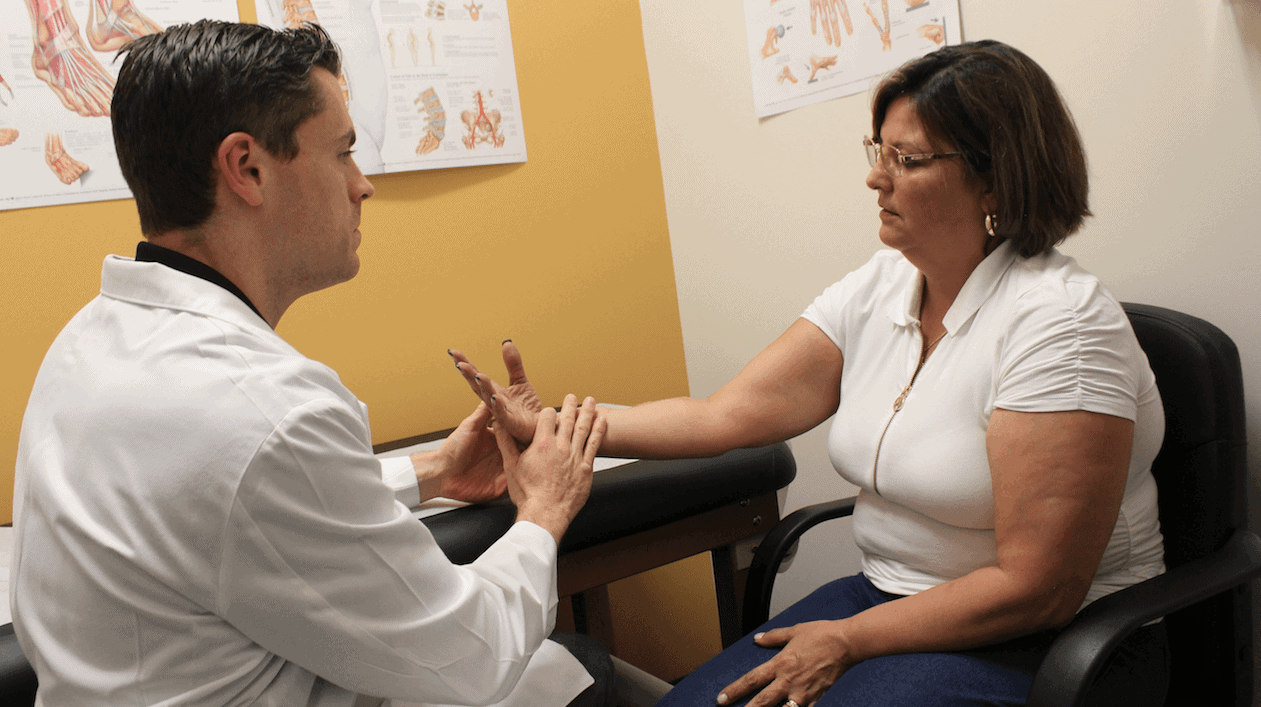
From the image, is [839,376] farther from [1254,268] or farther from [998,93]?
[1254,268]

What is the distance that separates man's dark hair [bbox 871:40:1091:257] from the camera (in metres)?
1.25

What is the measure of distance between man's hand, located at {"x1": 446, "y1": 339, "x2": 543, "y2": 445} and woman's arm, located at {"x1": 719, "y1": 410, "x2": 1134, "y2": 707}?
571mm

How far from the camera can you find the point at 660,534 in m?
1.56

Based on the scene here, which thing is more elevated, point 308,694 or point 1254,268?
point 1254,268

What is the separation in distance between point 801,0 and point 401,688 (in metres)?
1.75

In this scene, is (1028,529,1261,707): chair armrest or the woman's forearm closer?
(1028,529,1261,707): chair armrest

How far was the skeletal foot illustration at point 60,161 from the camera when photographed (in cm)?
176

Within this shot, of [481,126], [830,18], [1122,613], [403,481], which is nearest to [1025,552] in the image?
[1122,613]

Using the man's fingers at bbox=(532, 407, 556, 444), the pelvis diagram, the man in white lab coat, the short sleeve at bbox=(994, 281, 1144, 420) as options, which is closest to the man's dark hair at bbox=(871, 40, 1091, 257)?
the short sleeve at bbox=(994, 281, 1144, 420)

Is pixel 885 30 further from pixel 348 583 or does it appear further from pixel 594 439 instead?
pixel 348 583

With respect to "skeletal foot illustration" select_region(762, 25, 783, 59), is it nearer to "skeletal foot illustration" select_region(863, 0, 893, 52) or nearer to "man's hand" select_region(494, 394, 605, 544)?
"skeletal foot illustration" select_region(863, 0, 893, 52)

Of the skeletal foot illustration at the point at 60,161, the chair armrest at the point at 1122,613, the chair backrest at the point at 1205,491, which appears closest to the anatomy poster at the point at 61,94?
the skeletal foot illustration at the point at 60,161

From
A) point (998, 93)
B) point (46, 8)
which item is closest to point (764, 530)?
point (998, 93)

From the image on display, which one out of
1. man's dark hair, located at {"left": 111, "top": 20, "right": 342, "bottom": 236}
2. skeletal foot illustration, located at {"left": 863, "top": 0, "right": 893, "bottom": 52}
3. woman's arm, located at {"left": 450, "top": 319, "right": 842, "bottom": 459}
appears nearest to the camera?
man's dark hair, located at {"left": 111, "top": 20, "right": 342, "bottom": 236}
